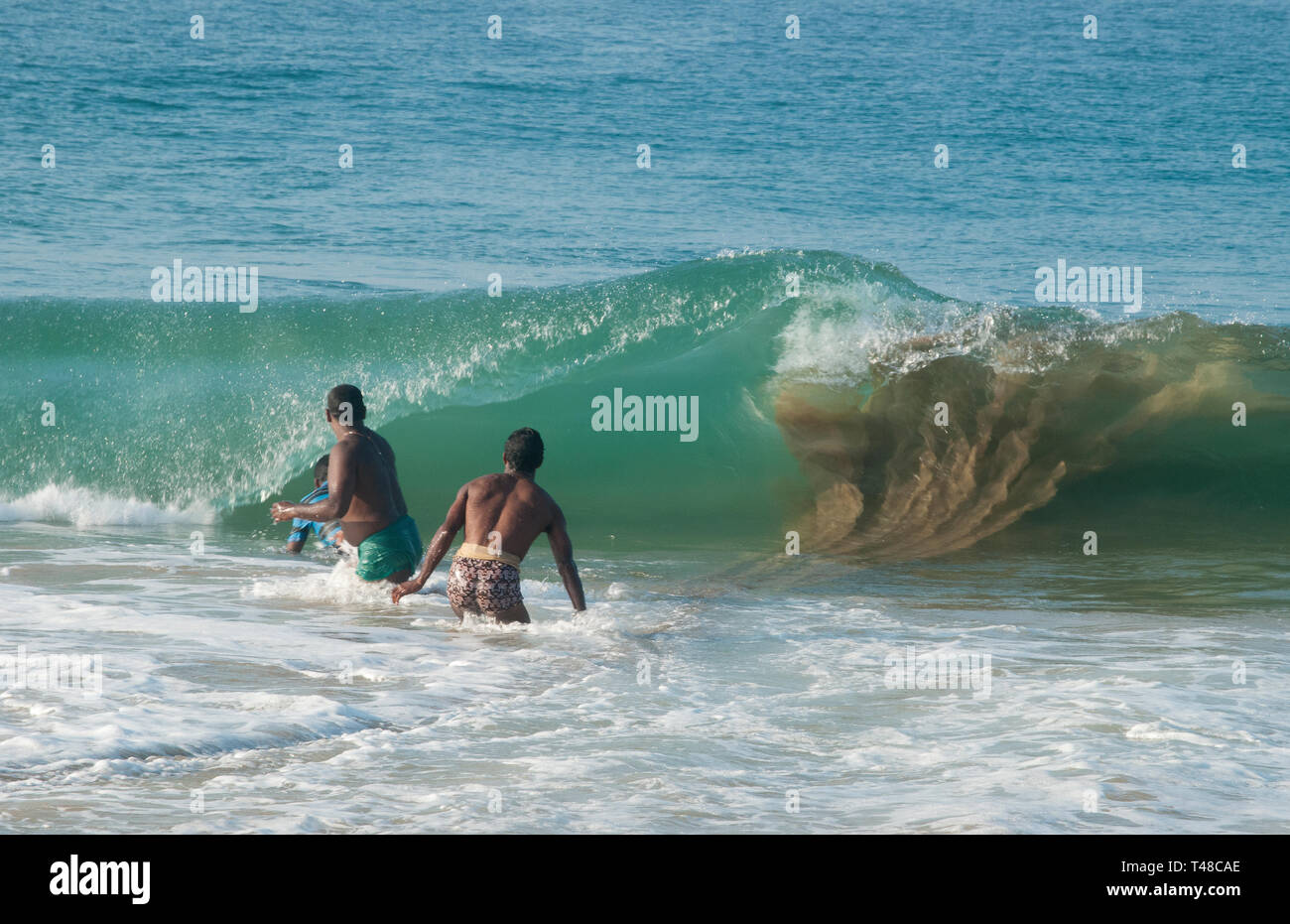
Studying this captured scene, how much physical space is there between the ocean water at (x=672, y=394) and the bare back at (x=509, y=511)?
0.54m

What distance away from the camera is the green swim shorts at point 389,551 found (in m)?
7.41

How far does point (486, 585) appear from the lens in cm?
671

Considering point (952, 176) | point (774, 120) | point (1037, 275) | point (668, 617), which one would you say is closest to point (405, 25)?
point (774, 120)

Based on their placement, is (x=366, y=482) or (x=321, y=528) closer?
(x=366, y=482)

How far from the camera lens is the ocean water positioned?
461cm

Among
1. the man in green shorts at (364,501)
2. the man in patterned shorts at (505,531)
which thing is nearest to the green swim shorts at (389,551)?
the man in green shorts at (364,501)

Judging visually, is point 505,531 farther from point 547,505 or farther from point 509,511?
point 547,505

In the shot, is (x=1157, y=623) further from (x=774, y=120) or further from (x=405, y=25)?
(x=405, y=25)

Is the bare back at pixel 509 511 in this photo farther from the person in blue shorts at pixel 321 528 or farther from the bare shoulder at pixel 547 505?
the person in blue shorts at pixel 321 528

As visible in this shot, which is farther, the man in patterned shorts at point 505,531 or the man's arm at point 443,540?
the man's arm at point 443,540

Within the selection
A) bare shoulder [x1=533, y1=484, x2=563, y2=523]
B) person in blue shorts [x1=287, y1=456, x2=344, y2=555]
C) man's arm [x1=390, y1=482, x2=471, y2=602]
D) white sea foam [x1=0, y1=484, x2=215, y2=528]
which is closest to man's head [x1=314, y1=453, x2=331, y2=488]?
person in blue shorts [x1=287, y1=456, x2=344, y2=555]

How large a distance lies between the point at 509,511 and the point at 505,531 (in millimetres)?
104

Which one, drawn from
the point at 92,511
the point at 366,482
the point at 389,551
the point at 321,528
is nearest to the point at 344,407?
the point at 366,482

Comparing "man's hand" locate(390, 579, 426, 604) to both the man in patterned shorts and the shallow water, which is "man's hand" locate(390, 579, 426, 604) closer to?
the man in patterned shorts
